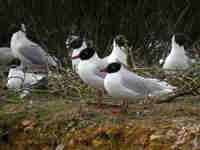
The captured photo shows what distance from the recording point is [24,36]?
790cm

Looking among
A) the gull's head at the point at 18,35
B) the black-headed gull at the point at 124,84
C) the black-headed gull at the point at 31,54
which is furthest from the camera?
the gull's head at the point at 18,35

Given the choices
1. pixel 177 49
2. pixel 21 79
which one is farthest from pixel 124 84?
pixel 177 49

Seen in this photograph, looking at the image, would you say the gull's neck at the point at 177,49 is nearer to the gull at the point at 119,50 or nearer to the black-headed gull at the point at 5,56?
the gull at the point at 119,50

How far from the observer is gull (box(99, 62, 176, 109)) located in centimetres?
454

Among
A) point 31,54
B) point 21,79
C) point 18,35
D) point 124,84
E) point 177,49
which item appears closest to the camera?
point 124,84

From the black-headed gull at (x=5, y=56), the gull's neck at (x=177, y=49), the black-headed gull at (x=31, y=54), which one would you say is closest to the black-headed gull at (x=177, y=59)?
the gull's neck at (x=177, y=49)

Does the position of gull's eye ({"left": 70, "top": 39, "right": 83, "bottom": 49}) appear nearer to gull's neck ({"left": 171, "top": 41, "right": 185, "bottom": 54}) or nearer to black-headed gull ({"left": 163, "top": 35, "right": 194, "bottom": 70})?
black-headed gull ({"left": 163, "top": 35, "right": 194, "bottom": 70})

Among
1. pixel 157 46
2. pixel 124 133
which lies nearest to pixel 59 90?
pixel 124 133

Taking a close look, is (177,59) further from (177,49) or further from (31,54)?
(31,54)

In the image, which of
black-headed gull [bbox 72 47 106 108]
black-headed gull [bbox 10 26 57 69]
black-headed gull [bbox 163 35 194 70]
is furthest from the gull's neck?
black-headed gull [bbox 72 47 106 108]

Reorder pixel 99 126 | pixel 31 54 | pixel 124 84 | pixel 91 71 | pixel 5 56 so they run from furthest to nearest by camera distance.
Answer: pixel 5 56 < pixel 31 54 < pixel 91 71 < pixel 124 84 < pixel 99 126

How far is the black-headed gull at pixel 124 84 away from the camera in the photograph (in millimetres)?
4535

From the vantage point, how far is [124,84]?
463 cm

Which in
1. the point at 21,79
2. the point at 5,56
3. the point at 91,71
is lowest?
the point at 91,71
